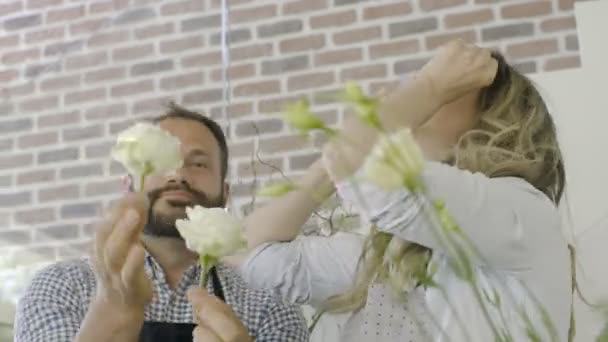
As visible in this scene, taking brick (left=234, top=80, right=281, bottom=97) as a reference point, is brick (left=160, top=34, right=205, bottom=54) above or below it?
above

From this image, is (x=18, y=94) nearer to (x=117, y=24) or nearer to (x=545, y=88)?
(x=117, y=24)

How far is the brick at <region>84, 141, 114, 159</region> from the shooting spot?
258cm

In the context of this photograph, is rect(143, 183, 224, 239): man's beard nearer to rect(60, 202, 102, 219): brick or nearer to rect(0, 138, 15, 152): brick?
rect(60, 202, 102, 219): brick

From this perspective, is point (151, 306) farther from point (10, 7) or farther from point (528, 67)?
point (10, 7)

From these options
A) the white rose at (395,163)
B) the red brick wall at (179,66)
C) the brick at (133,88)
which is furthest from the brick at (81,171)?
the white rose at (395,163)

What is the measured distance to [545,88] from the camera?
2.12 m

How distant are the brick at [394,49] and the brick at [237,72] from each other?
341 mm

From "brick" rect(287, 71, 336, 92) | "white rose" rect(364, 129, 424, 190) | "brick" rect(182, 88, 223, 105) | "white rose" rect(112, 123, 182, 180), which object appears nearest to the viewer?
→ "white rose" rect(364, 129, 424, 190)

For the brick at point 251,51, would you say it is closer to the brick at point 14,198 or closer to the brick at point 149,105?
the brick at point 149,105

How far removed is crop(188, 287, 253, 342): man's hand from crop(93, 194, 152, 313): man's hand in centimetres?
6

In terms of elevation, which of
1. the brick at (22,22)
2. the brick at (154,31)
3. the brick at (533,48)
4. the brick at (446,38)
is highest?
the brick at (22,22)

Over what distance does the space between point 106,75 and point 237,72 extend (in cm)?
40

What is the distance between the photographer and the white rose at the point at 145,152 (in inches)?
31.4

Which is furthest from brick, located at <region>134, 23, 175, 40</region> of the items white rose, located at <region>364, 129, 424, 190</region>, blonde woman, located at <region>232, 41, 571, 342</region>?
white rose, located at <region>364, 129, 424, 190</region>
